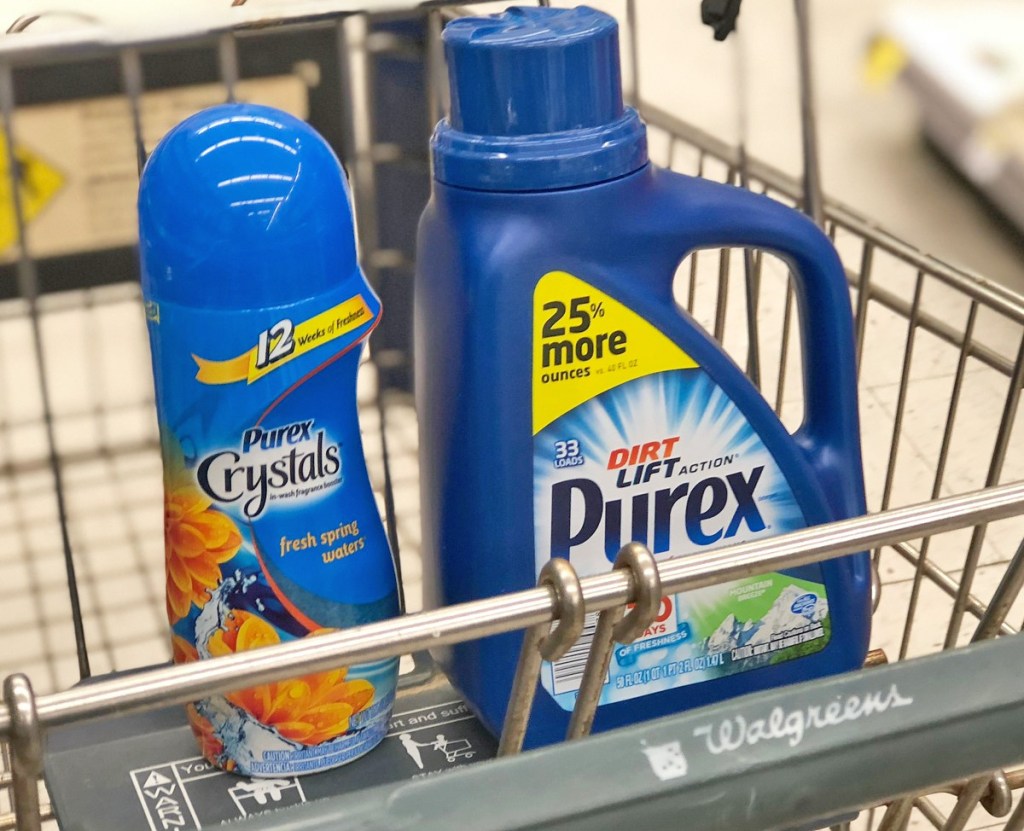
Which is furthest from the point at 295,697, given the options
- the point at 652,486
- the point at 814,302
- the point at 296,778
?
the point at 814,302

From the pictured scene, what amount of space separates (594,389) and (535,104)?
0.11 meters

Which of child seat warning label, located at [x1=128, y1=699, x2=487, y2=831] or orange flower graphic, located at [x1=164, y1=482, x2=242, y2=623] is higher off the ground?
orange flower graphic, located at [x1=164, y1=482, x2=242, y2=623]

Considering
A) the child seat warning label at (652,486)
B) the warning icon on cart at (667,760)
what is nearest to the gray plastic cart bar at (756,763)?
the warning icon on cart at (667,760)

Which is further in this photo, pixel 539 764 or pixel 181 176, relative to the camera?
pixel 181 176

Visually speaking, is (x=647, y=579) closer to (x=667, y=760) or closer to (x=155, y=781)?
(x=667, y=760)

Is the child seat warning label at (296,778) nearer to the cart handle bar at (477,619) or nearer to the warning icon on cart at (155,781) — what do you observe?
the warning icon on cart at (155,781)

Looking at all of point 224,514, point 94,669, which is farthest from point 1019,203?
point 94,669

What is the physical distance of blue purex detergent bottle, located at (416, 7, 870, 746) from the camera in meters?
0.50

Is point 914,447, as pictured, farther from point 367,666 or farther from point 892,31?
point 892,31

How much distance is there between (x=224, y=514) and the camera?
0.51m

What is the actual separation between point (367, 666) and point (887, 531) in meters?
0.22

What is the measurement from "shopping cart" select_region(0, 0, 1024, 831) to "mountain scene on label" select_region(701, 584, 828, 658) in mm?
50

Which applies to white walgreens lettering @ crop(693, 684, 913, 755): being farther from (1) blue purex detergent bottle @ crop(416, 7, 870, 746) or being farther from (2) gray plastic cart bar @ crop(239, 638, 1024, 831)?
(1) blue purex detergent bottle @ crop(416, 7, 870, 746)

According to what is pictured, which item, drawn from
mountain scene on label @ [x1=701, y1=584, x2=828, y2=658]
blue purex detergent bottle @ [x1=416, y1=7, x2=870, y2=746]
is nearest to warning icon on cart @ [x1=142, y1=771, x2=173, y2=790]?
blue purex detergent bottle @ [x1=416, y1=7, x2=870, y2=746]
